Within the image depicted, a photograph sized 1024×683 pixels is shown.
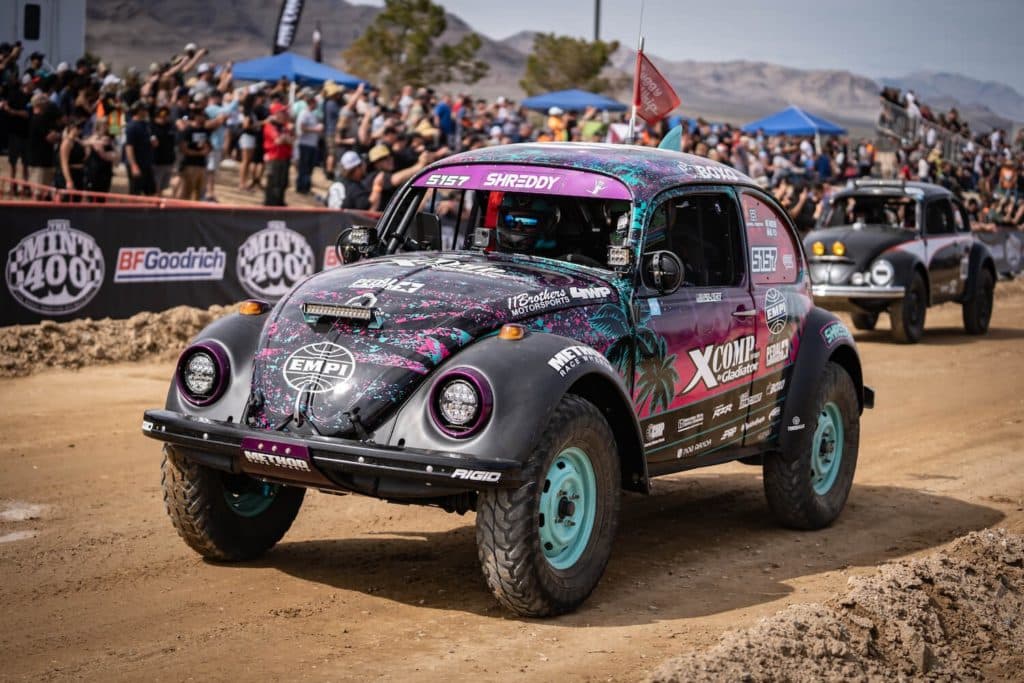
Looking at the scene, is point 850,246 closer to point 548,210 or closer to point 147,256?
point 147,256

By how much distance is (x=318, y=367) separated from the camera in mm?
5680

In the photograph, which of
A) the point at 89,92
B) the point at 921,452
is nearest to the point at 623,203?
the point at 921,452

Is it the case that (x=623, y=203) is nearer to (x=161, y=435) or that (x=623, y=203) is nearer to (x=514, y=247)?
(x=514, y=247)

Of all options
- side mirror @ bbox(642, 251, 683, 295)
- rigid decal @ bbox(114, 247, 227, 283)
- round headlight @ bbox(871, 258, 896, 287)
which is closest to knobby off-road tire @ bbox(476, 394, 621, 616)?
side mirror @ bbox(642, 251, 683, 295)

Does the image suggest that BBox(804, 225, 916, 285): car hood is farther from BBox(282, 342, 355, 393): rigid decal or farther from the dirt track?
BBox(282, 342, 355, 393): rigid decal

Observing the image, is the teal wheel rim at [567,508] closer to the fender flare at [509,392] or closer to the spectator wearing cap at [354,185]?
the fender flare at [509,392]

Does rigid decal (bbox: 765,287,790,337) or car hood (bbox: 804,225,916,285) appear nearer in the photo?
rigid decal (bbox: 765,287,790,337)

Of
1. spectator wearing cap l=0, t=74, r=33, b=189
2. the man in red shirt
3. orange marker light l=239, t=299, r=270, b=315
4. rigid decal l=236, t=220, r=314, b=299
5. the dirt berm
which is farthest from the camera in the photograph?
the man in red shirt

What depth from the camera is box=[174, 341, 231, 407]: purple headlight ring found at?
19.3ft

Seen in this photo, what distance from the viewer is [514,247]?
22.5ft

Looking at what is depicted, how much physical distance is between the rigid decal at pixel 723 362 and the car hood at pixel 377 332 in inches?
30.6

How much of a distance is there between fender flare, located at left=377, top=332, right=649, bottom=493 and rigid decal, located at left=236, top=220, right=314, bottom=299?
30.9 ft

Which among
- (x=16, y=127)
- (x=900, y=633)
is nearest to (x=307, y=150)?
(x=16, y=127)

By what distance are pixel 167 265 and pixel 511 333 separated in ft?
29.4
